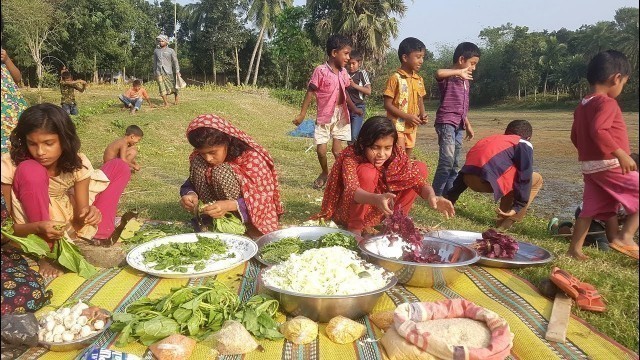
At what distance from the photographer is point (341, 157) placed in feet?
12.9

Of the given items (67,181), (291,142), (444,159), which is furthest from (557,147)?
(67,181)

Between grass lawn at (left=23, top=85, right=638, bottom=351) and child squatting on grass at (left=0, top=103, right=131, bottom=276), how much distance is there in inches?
71.1

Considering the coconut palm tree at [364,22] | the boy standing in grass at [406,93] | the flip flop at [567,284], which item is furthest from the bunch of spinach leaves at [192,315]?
the coconut palm tree at [364,22]

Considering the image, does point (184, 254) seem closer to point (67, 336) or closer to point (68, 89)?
point (67, 336)

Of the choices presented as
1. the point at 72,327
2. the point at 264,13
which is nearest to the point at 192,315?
the point at 72,327

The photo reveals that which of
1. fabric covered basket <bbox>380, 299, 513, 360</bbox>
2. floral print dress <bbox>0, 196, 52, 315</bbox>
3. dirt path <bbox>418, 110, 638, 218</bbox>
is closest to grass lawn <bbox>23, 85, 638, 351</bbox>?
dirt path <bbox>418, 110, 638, 218</bbox>

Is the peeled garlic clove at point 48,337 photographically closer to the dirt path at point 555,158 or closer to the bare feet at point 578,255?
the dirt path at point 555,158

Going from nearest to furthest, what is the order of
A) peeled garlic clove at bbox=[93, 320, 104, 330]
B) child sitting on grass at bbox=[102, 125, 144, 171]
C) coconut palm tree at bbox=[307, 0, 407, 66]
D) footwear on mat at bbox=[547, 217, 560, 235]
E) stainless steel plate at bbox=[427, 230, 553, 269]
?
peeled garlic clove at bbox=[93, 320, 104, 330] < stainless steel plate at bbox=[427, 230, 553, 269] < footwear on mat at bbox=[547, 217, 560, 235] < child sitting on grass at bbox=[102, 125, 144, 171] < coconut palm tree at bbox=[307, 0, 407, 66]

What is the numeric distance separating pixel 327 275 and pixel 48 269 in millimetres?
1734

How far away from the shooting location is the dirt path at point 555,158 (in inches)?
219

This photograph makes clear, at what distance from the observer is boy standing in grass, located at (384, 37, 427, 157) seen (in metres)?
5.62

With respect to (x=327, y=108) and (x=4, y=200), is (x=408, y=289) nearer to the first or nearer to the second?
(x=4, y=200)

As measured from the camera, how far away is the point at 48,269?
283 centimetres

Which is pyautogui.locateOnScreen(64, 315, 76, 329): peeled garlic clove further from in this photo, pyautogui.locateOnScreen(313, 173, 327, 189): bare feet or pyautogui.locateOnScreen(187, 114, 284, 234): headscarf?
pyautogui.locateOnScreen(313, 173, 327, 189): bare feet
